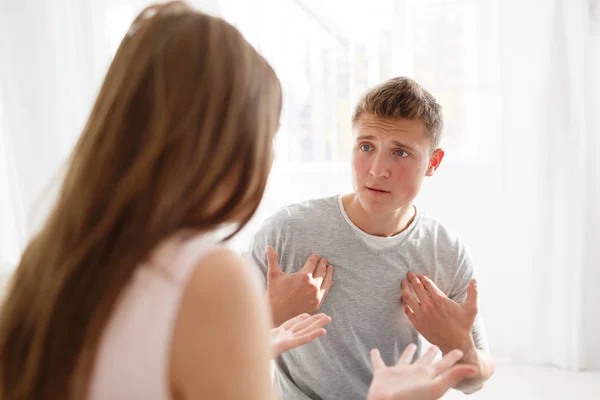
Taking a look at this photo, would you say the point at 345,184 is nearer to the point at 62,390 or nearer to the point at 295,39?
the point at 295,39

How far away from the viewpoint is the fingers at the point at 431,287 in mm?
1259

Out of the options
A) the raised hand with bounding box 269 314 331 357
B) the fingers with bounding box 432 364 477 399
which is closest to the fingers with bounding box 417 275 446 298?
the raised hand with bounding box 269 314 331 357

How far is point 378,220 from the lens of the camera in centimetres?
137

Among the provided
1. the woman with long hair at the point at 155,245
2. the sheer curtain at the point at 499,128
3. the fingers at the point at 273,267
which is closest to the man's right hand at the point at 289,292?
the fingers at the point at 273,267

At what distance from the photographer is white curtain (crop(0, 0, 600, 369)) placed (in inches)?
80.9

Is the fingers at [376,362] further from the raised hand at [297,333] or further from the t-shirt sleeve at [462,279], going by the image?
the t-shirt sleeve at [462,279]

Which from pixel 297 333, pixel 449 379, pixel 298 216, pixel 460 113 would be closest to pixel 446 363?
pixel 449 379

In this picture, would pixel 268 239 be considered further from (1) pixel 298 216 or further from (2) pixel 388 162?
(2) pixel 388 162

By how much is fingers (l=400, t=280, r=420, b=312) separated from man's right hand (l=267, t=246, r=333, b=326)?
0.20 meters

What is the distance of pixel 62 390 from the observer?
0.58 meters

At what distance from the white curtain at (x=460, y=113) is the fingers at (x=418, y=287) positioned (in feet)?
3.32

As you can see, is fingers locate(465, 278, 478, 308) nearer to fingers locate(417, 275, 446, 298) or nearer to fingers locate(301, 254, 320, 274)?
fingers locate(417, 275, 446, 298)

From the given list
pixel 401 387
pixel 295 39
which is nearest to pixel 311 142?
pixel 295 39

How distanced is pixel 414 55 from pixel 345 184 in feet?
2.12
